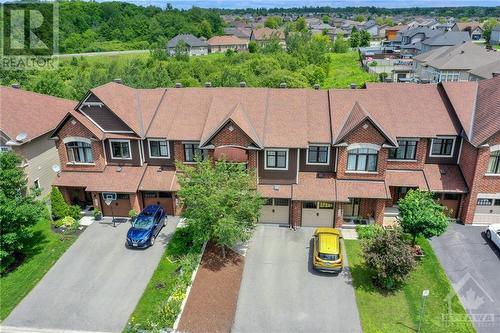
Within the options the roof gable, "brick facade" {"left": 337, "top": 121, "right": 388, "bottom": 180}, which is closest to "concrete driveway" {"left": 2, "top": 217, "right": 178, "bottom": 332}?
"brick facade" {"left": 337, "top": 121, "right": 388, "bottom": 180}

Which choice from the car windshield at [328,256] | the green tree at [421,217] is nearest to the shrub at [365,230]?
the green tree at [421,217]

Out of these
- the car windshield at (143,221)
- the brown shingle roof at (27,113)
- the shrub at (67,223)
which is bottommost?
the shrub at (67,223)

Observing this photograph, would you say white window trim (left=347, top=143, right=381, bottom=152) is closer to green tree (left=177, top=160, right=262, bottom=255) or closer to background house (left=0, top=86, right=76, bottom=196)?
green tree (left=177, top=160, right=262, bottom=255)

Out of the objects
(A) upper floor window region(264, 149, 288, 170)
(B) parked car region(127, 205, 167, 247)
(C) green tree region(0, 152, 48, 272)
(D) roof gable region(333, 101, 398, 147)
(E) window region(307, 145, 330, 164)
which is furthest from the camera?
(E) window region(307, 145, 330, 164)

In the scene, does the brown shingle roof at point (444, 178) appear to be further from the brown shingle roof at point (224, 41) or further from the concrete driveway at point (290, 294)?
the brown shingle roof at point (224, 41)

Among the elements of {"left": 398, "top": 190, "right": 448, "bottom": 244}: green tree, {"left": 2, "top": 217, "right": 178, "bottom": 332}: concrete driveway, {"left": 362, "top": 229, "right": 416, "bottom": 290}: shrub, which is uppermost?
{"left": 398, "top": 190, "right": 448, "bottom": 244}: green tree
